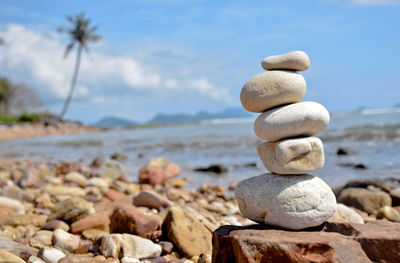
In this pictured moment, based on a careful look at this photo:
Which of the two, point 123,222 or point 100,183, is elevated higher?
point 123,222

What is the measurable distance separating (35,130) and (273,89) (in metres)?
46.5

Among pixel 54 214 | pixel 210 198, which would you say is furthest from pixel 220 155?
pixel 54 214

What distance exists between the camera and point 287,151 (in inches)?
139

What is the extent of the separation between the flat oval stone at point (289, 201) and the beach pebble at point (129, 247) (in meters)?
1.38

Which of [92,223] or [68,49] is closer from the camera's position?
[92,223]

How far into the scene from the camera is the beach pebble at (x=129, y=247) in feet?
14.1

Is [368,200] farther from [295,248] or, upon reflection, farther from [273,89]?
[295,248]

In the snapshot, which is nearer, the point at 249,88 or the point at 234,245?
the point at 234,245

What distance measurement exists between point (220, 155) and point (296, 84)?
42.8 feet

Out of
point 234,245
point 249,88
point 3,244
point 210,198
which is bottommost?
point 210,198

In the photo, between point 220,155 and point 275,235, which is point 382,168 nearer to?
point 220,155

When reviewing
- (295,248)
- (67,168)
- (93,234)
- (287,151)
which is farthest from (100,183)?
(295,248)

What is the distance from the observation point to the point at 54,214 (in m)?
5.66

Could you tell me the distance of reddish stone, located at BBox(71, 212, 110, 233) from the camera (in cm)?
525
